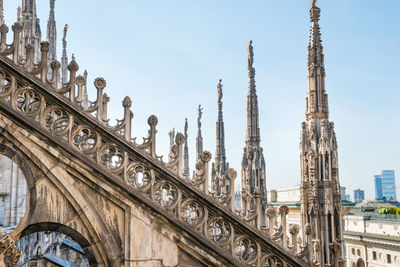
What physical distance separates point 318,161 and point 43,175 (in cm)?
591

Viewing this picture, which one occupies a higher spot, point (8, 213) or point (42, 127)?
point (42, 127)

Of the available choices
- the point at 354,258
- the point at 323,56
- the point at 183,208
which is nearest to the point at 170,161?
the point at 183,208

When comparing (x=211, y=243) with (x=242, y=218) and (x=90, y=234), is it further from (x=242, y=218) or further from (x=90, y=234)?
(x=90, y=234)

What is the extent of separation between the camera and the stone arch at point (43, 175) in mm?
5785

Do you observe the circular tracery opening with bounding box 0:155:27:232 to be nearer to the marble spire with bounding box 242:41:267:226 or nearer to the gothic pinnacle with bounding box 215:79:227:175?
the marble spire with bounding box 242:41:267:226

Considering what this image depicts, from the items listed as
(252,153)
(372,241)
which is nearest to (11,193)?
(252,153)

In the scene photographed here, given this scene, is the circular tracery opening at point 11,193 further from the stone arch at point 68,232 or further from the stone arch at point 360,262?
the stone arch at point 360,262

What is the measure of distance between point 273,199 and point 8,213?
Result: 39855mm

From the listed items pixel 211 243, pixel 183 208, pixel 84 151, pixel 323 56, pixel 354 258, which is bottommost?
pixel 354 258

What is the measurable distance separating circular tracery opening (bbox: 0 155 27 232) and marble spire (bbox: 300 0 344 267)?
8.72 m

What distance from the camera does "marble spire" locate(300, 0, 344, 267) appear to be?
8445 mm

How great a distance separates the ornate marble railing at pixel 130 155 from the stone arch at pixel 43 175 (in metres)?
0.27

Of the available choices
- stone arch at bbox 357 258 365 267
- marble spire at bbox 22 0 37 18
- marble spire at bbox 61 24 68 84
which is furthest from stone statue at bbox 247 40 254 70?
stone arch at bbox 357 258 365 267

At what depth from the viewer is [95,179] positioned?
5.91m
